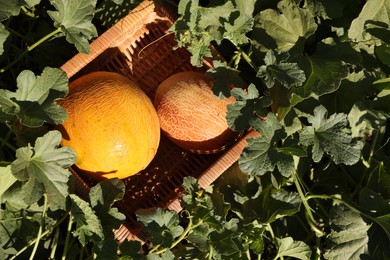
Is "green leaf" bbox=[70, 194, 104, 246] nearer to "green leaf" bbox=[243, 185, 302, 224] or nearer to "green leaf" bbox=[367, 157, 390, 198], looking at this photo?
"green leaf" bbox=[243, 185, 302, 224]

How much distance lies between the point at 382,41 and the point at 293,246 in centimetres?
86

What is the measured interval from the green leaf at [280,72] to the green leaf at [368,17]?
1.17 ft

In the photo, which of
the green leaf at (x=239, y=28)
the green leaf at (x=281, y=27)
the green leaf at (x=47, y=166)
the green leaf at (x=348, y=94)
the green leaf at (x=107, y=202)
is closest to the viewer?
the green leaf at (x=47, y=166)

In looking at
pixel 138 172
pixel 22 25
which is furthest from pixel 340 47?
pixel 22 25

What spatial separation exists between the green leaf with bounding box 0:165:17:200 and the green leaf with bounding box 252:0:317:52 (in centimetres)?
100

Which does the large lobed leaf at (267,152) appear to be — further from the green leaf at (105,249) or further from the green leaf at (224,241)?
the green leaf at (105,249)

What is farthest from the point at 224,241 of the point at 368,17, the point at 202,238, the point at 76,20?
the point at 368,17

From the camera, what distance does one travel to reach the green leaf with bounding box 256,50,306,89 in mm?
2137

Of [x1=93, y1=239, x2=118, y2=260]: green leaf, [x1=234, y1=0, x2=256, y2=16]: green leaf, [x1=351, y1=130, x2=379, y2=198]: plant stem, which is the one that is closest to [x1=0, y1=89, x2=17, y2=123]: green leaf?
[x1=93, y1=239, x2=118, y2=260]: green leaf

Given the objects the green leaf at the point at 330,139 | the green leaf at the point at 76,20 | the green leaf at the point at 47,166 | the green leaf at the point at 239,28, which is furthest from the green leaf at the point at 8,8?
the green leaf at the point at 330,139

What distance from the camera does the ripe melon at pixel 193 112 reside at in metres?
2.24

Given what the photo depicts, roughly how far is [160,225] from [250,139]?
41 cm

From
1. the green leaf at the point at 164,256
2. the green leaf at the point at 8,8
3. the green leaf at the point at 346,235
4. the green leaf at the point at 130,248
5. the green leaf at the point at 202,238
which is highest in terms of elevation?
the green leaf at the point at 8,8

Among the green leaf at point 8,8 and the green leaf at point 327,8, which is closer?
the green leaf at point 8,8
